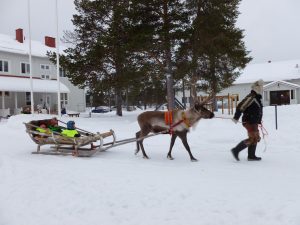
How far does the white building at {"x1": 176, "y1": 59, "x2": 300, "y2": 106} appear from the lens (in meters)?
37.8

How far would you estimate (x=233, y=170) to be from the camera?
7387mm

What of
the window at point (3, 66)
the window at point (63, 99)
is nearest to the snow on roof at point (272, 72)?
the window at point (63, 99)

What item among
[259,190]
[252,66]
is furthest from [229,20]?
[252,66]

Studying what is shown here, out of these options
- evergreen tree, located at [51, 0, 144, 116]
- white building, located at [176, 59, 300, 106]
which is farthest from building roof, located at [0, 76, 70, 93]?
white building, located at [176, 59, 300, 106]

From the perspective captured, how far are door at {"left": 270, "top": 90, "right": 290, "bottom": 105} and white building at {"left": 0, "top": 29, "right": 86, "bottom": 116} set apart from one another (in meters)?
22.6

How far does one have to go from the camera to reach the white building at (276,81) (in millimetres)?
37781

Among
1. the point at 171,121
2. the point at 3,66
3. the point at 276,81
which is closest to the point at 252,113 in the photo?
the point at 171,121

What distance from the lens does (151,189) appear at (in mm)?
5953

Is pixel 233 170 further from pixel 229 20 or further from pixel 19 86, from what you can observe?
pixel 19 86

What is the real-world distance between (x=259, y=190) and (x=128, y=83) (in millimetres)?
17624

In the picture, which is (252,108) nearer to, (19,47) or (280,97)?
(19,47)

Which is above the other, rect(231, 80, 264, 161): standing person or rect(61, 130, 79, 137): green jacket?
rect(231, 80, 264, 161): standing person

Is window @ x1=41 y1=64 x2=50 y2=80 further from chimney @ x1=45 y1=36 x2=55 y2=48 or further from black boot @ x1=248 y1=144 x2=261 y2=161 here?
black boot @ x1=248 y1=144 x2=261 y2=161

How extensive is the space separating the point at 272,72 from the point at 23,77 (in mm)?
29154
